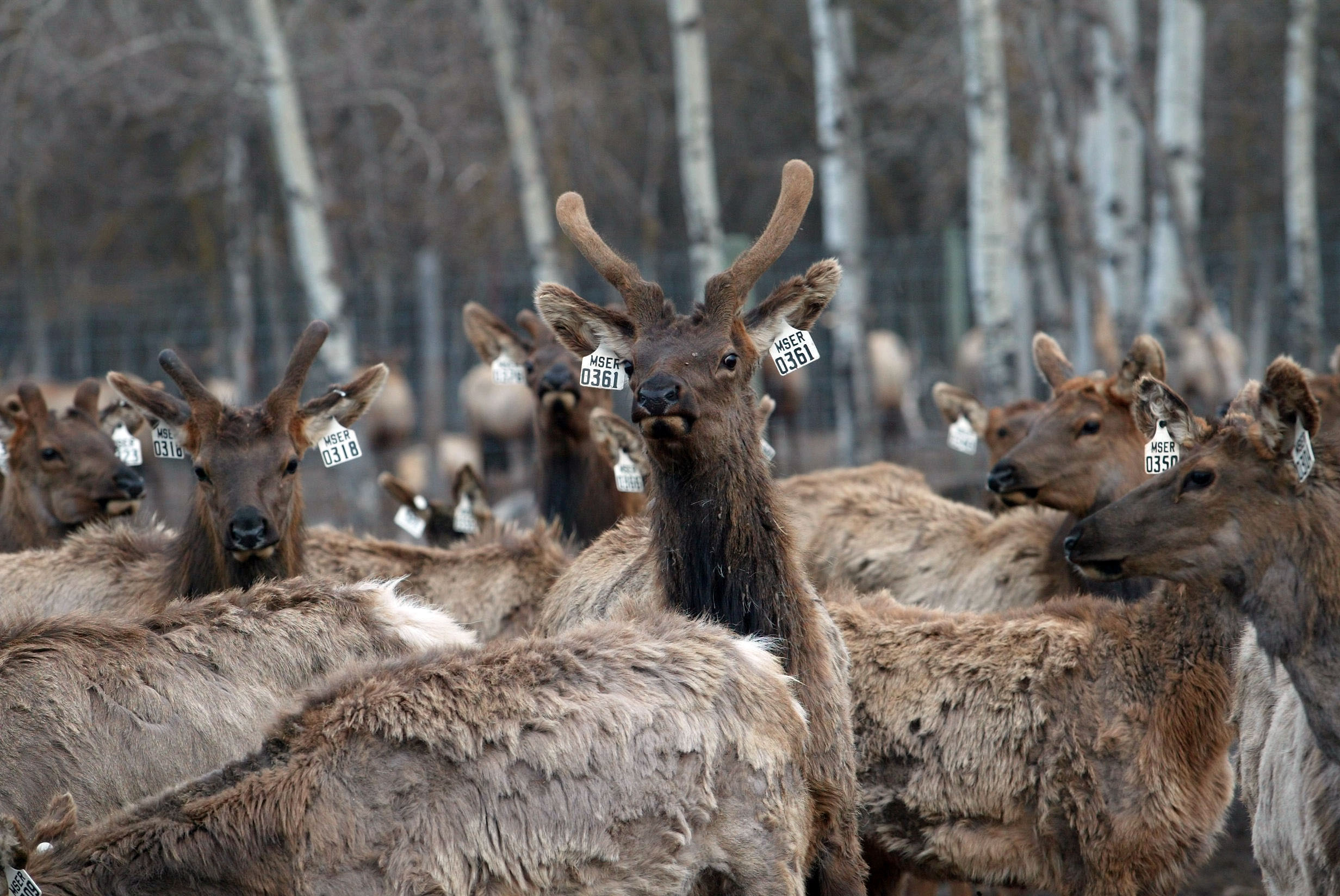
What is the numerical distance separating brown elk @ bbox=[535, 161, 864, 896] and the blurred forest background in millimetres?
6538

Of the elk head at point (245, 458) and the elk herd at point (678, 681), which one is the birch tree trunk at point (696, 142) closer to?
the elk herd at point (678, 681)

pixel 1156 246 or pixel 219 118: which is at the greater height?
pixel 219 118

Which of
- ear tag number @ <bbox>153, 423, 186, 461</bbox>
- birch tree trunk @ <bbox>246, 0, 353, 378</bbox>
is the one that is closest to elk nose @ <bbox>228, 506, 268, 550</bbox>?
ear tag number @ <bbox>153, 423, 186, 461</bbox>

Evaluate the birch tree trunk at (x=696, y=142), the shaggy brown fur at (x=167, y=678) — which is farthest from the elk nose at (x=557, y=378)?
the birch tree trunk at (x=696, y=142)

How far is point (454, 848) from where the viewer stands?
354 centimetres

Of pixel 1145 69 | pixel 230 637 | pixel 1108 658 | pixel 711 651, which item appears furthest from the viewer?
pixel 1145 69

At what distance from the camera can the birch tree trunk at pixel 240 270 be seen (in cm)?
1561

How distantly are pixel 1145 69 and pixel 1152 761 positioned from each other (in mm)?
19014

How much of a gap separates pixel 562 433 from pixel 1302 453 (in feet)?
15.9

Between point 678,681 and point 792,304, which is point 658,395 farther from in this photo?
point 678,681

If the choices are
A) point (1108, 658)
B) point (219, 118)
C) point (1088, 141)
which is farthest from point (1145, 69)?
point (1108, 658)

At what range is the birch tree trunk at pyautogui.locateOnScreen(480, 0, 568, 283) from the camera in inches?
550

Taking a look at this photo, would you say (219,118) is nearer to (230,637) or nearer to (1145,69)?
(1145,69)

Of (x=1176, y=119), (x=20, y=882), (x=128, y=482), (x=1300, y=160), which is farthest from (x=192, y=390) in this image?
(x=1300, y=160)
